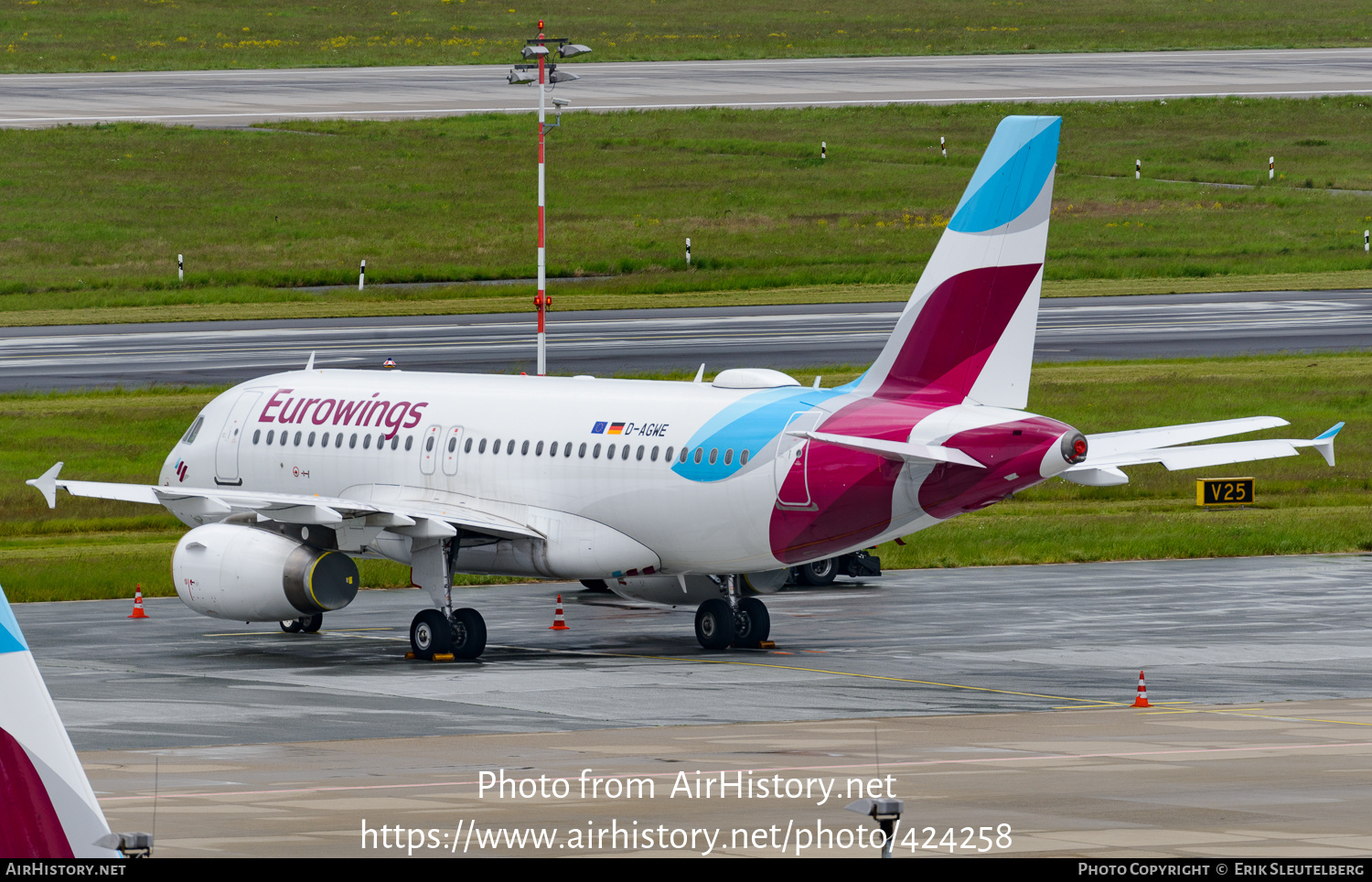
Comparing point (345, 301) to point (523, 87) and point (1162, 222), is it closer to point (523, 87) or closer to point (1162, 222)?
point (1162, 222)

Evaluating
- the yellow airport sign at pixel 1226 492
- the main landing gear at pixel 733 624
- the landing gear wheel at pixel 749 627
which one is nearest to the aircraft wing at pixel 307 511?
the main landing gear at pixel 733 624

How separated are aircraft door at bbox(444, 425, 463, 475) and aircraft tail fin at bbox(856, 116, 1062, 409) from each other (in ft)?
25.7

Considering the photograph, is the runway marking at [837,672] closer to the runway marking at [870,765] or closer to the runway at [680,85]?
the runway marking at [870,765]

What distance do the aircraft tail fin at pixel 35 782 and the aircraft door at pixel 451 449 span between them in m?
25.0

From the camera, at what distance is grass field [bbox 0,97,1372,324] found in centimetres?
8781

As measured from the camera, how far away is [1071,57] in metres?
138

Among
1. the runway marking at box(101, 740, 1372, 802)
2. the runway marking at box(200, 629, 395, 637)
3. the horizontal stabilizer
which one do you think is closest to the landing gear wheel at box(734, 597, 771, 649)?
the horizontal stabilizer

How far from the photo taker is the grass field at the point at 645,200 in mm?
87812

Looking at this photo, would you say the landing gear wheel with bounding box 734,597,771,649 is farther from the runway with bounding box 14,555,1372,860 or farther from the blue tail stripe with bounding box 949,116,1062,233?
the blue tail stripe with bounding box 949,116,1062,233

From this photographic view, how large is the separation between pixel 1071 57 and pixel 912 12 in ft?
93.8

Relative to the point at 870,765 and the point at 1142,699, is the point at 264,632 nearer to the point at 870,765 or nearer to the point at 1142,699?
the point at 1142,699

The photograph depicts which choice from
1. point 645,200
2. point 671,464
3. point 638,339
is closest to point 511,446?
point 671,464

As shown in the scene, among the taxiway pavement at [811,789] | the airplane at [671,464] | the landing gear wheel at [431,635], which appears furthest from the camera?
the landing gear wheel at [431,635]

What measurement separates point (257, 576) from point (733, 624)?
24.6 feet
